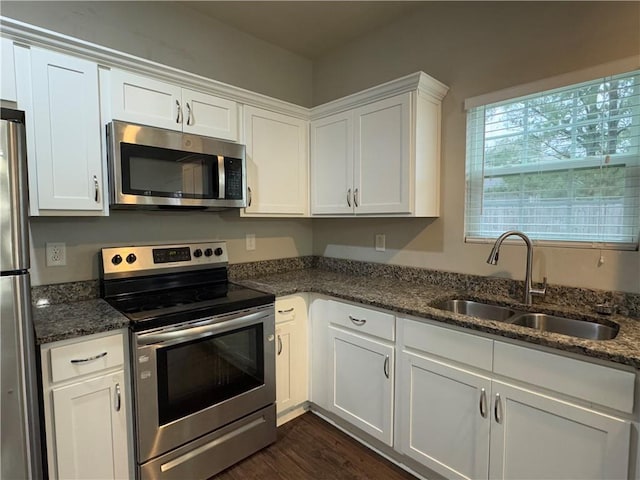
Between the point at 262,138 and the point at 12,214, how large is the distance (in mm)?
1474

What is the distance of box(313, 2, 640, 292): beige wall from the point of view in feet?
5.34

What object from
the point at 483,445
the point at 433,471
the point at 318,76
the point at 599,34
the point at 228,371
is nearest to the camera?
the point at 483,445

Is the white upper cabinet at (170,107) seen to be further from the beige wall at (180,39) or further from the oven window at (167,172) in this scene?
the beige wall at (180,39)

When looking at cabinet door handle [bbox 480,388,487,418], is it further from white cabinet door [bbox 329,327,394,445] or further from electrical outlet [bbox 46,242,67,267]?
electrical outlet [bbox 46,242,67,267]

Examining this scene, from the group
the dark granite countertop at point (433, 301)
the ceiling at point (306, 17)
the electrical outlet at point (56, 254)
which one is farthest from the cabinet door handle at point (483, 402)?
the ceiling at point (306, 17)

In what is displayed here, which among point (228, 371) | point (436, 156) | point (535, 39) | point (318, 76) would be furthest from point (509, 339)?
point (318, 76)

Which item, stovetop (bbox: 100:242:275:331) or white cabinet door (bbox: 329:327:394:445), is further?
white cabinet door (bbox: 329:327:394:445)

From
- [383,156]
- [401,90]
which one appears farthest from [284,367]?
[401,90]

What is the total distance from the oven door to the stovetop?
0.19 feet

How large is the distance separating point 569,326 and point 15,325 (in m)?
2.28

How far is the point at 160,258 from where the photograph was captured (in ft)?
6.96

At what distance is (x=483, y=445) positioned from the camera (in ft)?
4.95

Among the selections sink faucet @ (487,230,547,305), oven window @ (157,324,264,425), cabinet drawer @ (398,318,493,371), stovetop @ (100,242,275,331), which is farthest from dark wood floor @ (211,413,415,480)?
sink faucet @ (487,230,547,305)

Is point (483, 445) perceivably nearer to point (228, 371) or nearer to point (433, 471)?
point (433, 471)
